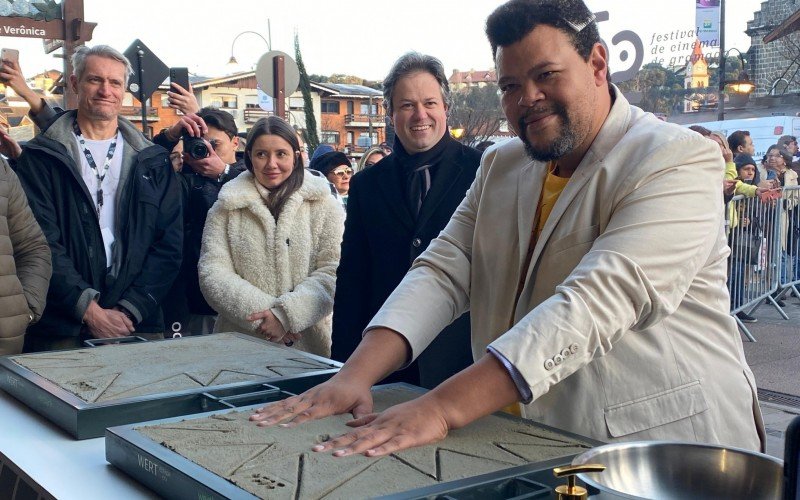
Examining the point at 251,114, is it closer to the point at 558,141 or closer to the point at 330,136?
the point at 330,136

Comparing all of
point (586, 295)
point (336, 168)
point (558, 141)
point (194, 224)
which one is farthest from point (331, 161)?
point (586, 295)

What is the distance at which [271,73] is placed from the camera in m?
9.79

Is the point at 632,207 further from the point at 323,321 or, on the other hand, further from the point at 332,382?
the point at 323,321

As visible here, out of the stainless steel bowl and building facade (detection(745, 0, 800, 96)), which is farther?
building facade (detection(745, 0, 800, 96))

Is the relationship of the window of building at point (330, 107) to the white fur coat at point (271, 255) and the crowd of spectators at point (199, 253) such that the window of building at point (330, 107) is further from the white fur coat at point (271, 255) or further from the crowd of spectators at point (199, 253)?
the white fur coat at point (271, 255)

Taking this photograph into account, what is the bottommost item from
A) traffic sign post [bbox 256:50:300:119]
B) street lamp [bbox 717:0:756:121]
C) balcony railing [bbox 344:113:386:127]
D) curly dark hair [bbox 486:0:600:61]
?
curly dark hair [bbox 486:0:600:61]

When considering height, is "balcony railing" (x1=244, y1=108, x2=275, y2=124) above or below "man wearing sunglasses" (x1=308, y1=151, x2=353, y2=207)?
above

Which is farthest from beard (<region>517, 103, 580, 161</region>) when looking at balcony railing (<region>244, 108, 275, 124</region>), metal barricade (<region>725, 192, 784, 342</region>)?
balcony railing (<region>244, 108, 275, 124</region>)

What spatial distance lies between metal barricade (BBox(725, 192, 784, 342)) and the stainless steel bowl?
22.4 feet

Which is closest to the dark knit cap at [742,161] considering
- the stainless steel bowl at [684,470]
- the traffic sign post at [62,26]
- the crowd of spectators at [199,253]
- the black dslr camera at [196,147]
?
the crowd of spectators at [199,253]

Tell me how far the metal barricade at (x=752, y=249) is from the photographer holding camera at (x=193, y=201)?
4.98m

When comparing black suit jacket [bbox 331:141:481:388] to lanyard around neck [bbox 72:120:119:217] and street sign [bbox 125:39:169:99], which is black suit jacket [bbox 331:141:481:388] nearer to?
lanyard around neck [bbox 72:120:119:217]

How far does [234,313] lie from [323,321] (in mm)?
435

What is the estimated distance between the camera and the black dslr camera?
4.38 metres
